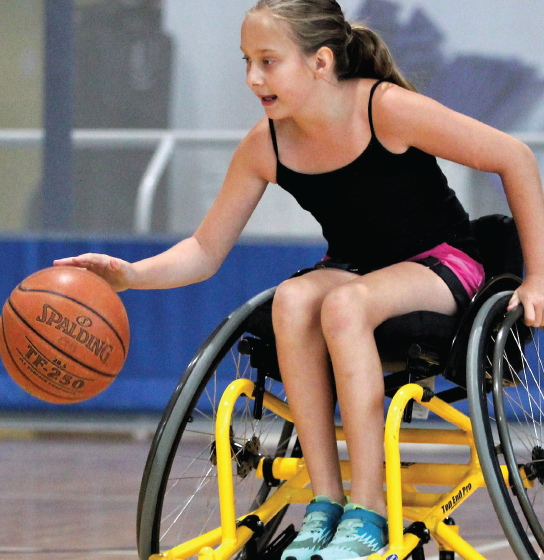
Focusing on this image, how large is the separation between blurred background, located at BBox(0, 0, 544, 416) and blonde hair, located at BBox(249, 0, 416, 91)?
250 centimetres

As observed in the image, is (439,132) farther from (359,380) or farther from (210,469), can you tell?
(210,469)

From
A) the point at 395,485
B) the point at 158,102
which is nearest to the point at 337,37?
the point at 395,485

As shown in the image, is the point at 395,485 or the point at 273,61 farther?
the point at 273,61

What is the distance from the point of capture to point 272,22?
1712 mm

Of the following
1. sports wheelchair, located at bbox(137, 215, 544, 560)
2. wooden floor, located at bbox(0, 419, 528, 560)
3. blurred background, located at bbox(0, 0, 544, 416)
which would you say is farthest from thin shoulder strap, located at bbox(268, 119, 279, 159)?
blurred background, located at bbox(0, 0, 544, 416)

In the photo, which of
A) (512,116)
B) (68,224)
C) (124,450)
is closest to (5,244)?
(68,224)

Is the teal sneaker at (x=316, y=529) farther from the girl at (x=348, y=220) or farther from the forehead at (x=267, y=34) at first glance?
the forehead at (x=267, y=34)

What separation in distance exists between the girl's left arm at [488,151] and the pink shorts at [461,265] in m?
0.11

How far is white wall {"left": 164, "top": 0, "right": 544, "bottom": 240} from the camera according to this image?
4.50m

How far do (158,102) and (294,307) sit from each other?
11.4 ft

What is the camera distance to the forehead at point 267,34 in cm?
171

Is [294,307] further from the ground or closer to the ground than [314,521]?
further from the ground

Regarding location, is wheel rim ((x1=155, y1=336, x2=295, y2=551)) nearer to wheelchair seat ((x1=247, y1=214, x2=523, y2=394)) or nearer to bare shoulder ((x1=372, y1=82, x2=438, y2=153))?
wheelchair seat ((x1=247, y1=214, x2=523, y2=394))

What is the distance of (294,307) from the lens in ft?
5.49
